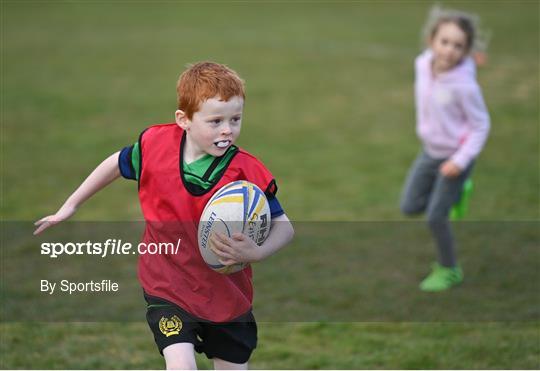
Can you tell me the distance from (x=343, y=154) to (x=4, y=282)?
586 centimetres

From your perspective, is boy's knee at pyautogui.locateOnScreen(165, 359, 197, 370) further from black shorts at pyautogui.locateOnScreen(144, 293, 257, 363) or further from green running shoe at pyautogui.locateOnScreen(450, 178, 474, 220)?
green running shoe at pyautogui.locateOnScreen(450, 178, 474, 220)

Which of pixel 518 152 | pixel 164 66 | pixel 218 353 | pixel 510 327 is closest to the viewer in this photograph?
pixel 218 353

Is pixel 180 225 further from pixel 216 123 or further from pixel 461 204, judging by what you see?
pixel 461 204

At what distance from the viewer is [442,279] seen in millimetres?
6680

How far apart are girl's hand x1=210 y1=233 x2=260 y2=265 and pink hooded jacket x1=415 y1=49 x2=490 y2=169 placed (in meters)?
3.06

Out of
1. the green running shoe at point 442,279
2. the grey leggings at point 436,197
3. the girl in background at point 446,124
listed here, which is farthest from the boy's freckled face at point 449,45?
the green running shoe at point 442,279

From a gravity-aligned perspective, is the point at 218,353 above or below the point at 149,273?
below

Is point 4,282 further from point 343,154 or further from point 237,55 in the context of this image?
point 237,55

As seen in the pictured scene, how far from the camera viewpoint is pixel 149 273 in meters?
3.90

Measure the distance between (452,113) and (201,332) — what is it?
132 inches

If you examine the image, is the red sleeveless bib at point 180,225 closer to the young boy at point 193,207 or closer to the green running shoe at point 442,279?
the young boy at point 193,207

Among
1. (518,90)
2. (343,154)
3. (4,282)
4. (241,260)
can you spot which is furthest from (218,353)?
(518,90)

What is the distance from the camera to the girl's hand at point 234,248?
3641 mm

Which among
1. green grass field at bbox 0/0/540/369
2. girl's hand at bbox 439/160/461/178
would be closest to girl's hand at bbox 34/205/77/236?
green grass field at bbox 0/0/540/369
